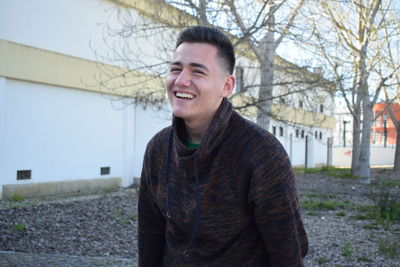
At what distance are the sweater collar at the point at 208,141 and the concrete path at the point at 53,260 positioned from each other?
3.39m

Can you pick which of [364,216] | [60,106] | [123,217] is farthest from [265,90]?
[60,106]

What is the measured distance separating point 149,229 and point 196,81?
84 cm

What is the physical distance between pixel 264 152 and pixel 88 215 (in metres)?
6.94

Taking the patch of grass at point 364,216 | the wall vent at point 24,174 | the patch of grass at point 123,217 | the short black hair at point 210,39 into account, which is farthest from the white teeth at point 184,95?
the wall vent at point 24,174

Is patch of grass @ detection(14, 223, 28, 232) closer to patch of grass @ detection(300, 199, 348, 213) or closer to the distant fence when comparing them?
patch of grass @ detection(300, 199, 348, 213)

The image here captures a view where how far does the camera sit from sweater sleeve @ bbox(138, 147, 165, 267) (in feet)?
7.63

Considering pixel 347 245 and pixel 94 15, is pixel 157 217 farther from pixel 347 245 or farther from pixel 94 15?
pixel 94 15

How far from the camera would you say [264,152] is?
6.13 ft

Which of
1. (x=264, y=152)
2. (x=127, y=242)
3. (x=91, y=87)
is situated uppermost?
(x=91, y=87)

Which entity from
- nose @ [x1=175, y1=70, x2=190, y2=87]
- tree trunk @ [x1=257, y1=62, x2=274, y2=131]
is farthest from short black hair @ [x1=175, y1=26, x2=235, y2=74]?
tree trunk @ [x1=257, y1=62, x2=274, y2=131]

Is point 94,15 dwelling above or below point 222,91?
above

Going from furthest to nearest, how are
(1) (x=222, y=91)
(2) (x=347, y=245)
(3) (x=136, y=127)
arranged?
(3) (x=136, y=127) → (2) (x=347, y=245) → (1) (x=222, y=91)

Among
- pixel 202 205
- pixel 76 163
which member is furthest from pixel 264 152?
pixel 76 163

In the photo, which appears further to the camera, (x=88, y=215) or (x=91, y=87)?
(x=91, y=87)
